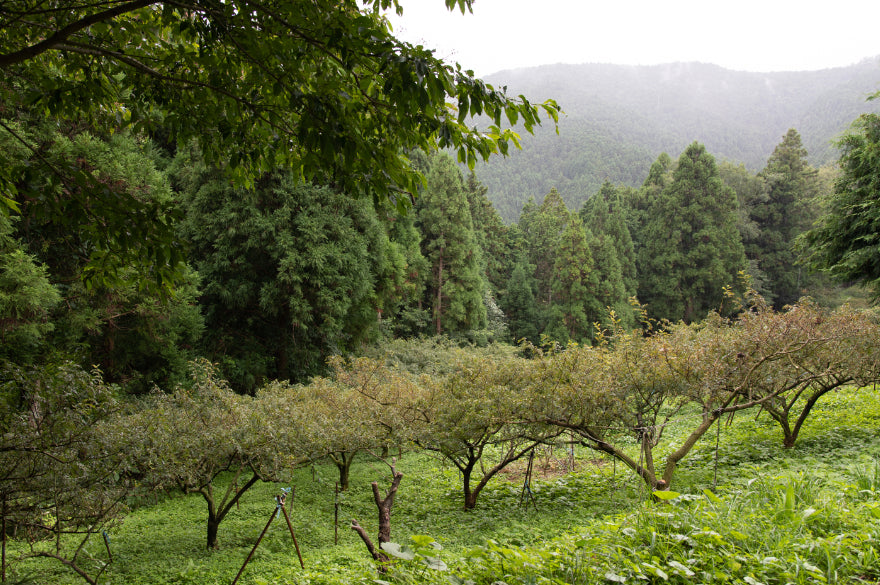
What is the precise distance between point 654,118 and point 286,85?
503ft

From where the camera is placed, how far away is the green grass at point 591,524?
8.53 ft

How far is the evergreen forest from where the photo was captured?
2.58m

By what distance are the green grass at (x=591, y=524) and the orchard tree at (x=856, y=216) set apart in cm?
294

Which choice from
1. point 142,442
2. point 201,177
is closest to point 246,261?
point 201,177

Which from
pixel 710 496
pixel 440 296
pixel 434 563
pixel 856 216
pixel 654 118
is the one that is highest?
pixel 654 118

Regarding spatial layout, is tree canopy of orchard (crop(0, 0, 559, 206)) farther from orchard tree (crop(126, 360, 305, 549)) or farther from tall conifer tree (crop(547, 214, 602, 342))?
tall conifer tree (crop(547, 214, 602, 342))

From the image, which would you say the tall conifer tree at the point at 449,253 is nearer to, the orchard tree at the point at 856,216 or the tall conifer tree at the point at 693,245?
the tall conifer tree at the point at 693,245

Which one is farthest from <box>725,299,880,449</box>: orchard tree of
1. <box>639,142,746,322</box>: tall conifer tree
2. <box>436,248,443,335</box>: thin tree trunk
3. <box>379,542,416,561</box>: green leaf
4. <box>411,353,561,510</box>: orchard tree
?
<box>639,142,746,322</box>: tall conifer tree

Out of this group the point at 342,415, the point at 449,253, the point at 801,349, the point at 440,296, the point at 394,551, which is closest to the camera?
the point at 394,551

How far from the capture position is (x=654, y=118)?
133875mm

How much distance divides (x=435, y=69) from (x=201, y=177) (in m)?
12.9

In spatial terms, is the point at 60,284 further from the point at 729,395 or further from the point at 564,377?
the point at 729,395

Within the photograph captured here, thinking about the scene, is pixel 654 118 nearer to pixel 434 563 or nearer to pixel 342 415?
pixel 342 415

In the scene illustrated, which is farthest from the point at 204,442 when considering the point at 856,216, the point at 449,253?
the point at 449,253
